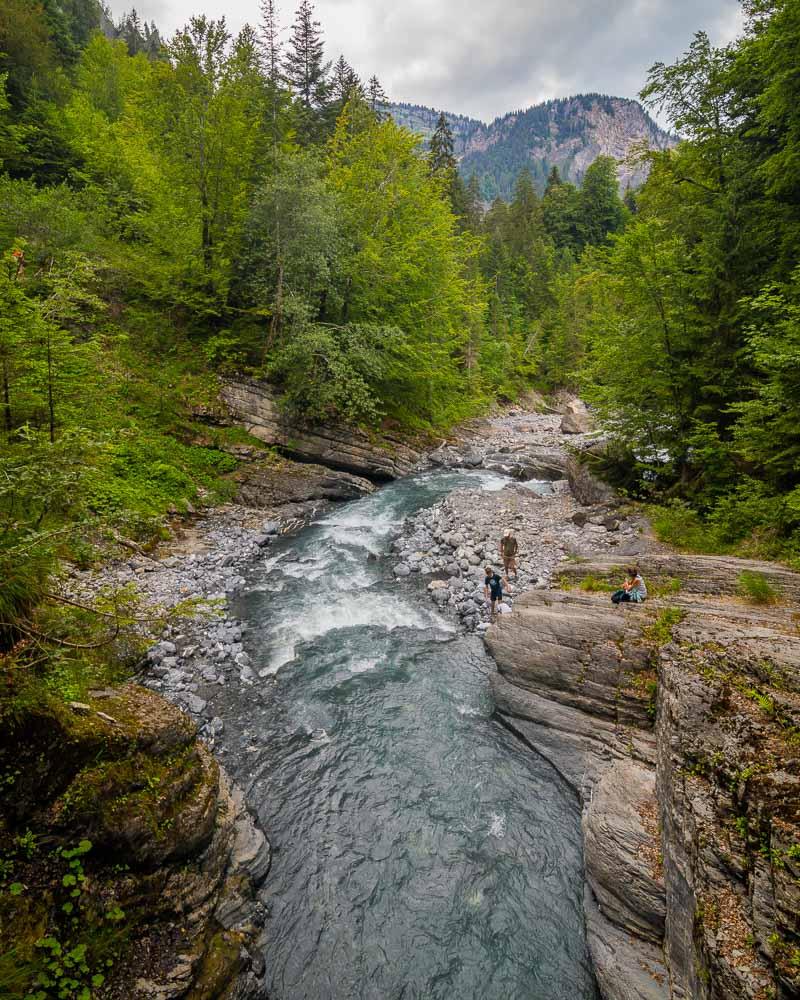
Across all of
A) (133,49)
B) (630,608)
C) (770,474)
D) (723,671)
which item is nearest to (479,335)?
(770,474)

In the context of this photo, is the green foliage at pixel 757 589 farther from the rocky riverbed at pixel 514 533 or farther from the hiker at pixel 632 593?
the rocky riverbed at pixel 514 533

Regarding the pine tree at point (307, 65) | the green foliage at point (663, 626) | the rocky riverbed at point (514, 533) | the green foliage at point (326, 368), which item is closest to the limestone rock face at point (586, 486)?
the rocky riverbed at point (514, 533)

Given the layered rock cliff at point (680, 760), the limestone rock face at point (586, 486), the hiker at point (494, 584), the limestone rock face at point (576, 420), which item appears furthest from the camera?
the limestone rock face at point (576, 420)

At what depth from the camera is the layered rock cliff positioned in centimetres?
353

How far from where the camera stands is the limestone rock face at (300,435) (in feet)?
66.6

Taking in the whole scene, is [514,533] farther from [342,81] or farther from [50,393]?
[342,81]

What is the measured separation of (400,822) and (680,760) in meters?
4.00

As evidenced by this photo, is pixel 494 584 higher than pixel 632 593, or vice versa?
pixel 632 593

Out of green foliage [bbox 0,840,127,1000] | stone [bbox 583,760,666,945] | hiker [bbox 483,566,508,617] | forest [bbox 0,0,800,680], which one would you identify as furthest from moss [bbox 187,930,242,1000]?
hiker [bbox 483,566,508,617]

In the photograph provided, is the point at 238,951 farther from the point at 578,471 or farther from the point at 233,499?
the point at 578,471

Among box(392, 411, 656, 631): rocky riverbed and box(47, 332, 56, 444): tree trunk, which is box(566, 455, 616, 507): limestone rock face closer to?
box(392, 411, 656, 631): rocky riverbed

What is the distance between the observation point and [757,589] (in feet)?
25.4

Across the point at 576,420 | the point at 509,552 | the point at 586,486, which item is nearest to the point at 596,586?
the point at 509,552

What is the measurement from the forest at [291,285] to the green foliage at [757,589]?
1.86m
